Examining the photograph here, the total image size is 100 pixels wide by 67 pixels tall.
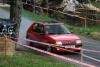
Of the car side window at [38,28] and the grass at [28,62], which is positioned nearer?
the grass at [28,62]

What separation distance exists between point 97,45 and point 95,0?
67.1 ft

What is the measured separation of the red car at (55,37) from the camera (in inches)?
784

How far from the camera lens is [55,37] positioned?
2044cm

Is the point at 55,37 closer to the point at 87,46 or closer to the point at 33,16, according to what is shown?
the point at 87,46

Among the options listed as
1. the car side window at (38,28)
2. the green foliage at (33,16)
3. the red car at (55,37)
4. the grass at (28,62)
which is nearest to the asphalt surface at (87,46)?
the red car at (55,37)

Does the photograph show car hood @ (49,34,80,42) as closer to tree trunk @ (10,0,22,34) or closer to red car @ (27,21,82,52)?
red car @ (27,21,82,52)

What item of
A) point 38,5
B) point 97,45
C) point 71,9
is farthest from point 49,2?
point 97,45

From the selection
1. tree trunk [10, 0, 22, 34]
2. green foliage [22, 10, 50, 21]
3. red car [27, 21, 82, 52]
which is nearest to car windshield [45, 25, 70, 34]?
red car [27, 21, 82, 52]

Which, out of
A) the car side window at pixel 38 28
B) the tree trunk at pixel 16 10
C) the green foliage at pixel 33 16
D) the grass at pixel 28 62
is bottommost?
the green foliage at pixel 33 16

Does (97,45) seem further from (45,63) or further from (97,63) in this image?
(45,63)

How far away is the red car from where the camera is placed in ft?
65.3

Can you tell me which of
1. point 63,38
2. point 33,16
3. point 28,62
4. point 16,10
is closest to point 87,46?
point 63,38

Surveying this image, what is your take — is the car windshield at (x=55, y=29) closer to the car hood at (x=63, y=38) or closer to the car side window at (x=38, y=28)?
the car side window at (x=38, y=28)

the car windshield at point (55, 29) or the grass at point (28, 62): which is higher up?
the car windshield at point (55, 29)
